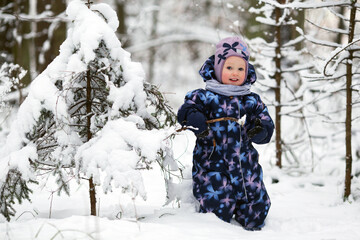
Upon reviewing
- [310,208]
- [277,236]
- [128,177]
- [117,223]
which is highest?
[128,177]

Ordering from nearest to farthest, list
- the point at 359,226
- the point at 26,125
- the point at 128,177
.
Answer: the point at 128,177, the point at 26,125, the point at 359,226

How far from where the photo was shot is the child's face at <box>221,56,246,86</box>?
3.46 metres

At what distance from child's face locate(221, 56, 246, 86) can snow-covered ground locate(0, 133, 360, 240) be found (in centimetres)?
82

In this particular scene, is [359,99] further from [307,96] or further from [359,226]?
[307,96]

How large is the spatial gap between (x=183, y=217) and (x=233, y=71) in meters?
1.40

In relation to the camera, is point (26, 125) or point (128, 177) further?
point (26, 125)

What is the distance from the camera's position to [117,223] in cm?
266

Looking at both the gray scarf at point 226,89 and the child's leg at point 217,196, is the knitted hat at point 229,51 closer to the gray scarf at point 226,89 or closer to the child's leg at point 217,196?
the gray scarf at point 226,89

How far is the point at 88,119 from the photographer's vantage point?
3070mm

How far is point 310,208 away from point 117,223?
2444mm

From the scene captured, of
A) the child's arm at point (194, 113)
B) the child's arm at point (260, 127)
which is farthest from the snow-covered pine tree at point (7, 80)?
the child's arm at point (260, 127)

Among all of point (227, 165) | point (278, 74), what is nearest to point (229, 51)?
point (227, 165)

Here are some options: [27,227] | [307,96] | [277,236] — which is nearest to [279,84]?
[307,96]

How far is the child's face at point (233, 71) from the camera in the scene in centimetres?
346
